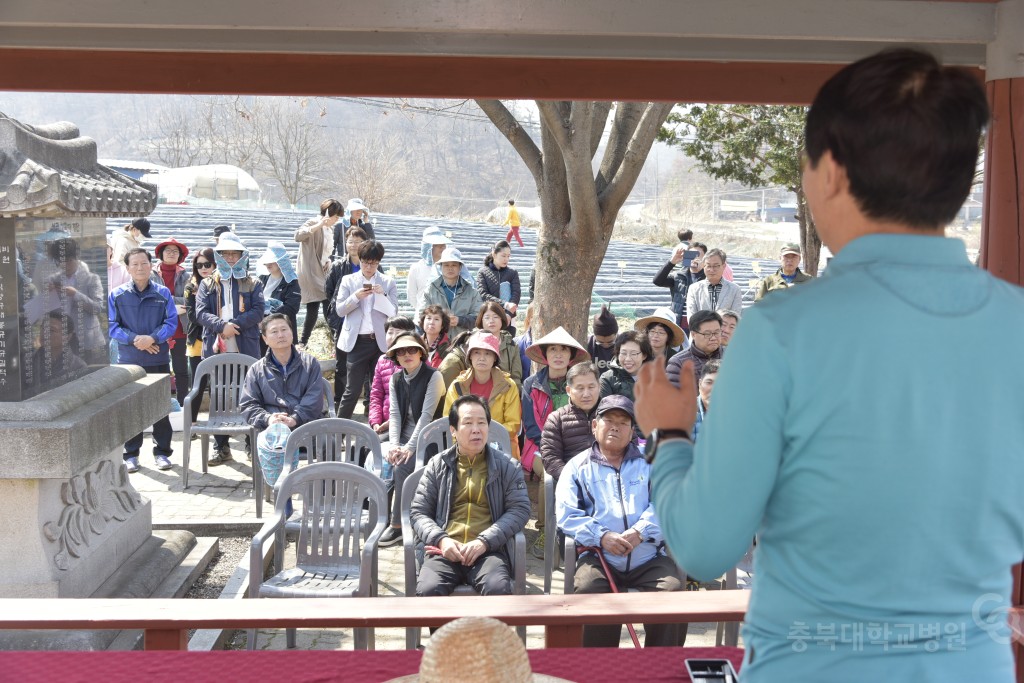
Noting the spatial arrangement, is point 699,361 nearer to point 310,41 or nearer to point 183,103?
point 310,41

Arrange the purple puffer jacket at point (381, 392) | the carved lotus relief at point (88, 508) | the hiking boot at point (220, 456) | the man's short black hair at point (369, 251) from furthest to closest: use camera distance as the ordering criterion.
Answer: the man's short black hair at point (369, 251), the hiking boot at point (220, 456), the purple puffer jacket at point (381, 392), the carved lotus relief at point (88, 508)

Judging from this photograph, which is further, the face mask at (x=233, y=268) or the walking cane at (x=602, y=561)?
the face mask at (x=233, y=268)

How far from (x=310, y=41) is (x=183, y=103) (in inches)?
2955

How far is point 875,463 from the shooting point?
129 centimetres

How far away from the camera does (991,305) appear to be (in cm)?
135

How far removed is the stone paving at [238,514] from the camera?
17.2ft

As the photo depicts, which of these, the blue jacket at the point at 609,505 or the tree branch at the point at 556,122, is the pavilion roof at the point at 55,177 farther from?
the tree branch at the point at 556,122

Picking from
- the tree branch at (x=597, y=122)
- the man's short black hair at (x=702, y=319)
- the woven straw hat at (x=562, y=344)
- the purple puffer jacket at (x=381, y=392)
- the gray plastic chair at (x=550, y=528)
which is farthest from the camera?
the tree branch at (x=597, y=122)

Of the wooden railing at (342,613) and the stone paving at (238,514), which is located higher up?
the wooden railing at (342,613)

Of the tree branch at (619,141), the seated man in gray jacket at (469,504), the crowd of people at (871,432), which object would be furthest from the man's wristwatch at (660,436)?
the tree branch at (619,141)

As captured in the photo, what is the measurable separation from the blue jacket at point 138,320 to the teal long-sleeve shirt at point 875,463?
718cm

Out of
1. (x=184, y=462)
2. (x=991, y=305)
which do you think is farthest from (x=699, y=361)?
(x=991, y=305)

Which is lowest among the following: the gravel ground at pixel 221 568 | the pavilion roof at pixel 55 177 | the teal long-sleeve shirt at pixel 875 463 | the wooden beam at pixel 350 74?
the gravel ground at pixel 221 568

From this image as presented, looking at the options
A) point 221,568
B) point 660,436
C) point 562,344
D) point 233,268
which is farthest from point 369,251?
point 660,436
